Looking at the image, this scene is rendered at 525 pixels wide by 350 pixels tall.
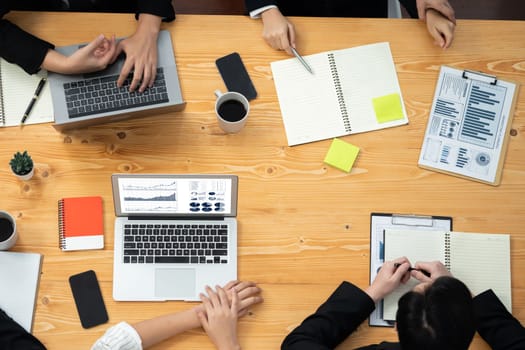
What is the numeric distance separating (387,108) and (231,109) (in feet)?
1.35

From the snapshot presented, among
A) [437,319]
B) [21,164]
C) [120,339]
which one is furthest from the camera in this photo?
[21,164]

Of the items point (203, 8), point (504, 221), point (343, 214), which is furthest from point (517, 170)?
point (203, 8)

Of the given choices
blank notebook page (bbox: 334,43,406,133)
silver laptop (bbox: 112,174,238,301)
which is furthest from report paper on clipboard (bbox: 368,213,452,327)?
silver laptop (bbox: 112,174,238,301)

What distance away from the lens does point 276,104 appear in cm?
151

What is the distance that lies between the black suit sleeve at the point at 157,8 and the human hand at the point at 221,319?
74 centimetres

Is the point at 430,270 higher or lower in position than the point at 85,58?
lower

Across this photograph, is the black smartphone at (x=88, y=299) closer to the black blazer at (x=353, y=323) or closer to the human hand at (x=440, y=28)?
the black blazer at (x=353, y=323)

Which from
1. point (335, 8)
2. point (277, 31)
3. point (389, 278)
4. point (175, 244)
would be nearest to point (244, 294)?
point (175, 244)

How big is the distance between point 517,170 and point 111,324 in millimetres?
1080

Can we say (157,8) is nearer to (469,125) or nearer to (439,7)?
(439,7)

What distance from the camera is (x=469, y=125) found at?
1.51 m

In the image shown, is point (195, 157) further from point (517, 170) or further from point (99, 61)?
point (517, 170)

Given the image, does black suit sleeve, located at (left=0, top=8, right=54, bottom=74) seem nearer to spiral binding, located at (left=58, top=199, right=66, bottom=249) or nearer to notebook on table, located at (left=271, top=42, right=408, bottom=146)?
spiral binding, located at (left=58, top=199, right=66, bottom=249)

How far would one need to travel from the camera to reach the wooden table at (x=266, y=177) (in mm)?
1380
